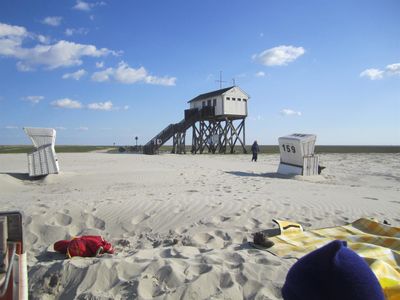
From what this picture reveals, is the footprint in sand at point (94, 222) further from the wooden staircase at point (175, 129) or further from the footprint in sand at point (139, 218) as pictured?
the wooden staircase at point (175, 129)

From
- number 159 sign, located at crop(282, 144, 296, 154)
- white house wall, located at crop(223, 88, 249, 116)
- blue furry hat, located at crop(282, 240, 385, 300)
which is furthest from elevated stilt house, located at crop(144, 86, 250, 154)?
blue furry hat, located at crop(282, 240, 385, 300)

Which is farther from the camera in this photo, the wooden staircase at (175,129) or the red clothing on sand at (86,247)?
the wooden staircase at (175,129)

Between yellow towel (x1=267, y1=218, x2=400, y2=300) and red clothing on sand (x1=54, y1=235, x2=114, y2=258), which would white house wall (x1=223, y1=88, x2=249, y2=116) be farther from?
red clothing on sand (x1=54, y1=235, x2=114, y2=258)

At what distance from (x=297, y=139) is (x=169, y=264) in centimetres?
1133

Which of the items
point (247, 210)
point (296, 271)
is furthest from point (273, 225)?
point (296, 271)

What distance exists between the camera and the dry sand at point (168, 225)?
12.0ft

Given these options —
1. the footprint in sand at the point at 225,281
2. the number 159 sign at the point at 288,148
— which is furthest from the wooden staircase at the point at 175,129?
the footprint in sand at the point at 225,281

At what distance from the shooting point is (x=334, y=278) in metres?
1.47

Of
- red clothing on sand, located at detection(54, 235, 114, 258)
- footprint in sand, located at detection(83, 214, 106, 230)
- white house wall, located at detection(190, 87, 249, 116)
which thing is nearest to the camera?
red clothing on sand, located at detection(54, 235, 114, 258)

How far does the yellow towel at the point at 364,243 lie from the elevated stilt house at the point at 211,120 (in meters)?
31.5

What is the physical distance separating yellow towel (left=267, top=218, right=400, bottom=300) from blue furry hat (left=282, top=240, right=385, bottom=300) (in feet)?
5.64

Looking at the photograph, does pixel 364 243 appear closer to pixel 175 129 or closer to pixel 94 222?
pixel 94 222

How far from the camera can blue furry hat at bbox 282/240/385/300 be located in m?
1.46

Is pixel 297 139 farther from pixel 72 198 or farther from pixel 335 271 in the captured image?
pixel 335 271
